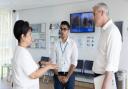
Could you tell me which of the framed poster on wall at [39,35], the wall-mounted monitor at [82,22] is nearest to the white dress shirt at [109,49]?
the wall-mounted monitor at [82,22]

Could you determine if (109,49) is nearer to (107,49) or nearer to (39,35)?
(107,49)

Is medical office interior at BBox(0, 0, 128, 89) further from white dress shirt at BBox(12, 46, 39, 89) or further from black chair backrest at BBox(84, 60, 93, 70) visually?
white dress shirt at BBox(12, 46, 39, 89)

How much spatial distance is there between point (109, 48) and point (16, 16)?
7.54 m

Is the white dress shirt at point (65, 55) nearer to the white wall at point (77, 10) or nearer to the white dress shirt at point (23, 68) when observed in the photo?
the white dress shirt at point (23, 68)

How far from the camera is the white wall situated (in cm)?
616

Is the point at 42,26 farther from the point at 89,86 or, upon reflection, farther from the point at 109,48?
the point at 109,48

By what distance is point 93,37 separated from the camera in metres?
6.84

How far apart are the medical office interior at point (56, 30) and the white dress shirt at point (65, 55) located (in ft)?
8.06

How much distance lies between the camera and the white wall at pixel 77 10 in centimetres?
616

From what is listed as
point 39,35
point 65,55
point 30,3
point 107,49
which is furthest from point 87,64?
point 107,49

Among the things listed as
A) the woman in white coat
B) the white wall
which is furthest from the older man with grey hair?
the white wall

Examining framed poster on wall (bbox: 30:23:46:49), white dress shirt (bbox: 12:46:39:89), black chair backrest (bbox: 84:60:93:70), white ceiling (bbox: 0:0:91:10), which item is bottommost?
black chair backrest (bbox: 84:60:93:70)

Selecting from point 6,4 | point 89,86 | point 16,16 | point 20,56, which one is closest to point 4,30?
point 16,16

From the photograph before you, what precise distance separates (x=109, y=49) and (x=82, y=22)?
4908 mm
